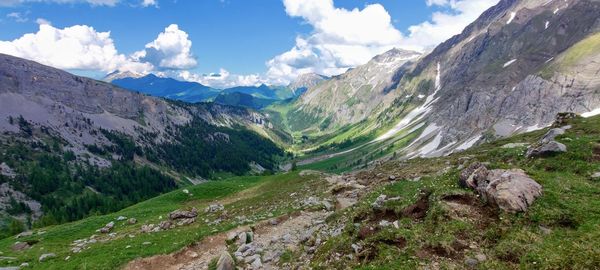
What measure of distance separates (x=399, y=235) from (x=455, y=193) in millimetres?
5804

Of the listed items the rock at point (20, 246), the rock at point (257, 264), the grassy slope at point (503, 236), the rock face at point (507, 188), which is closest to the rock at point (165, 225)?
the rock at point (20, 246)

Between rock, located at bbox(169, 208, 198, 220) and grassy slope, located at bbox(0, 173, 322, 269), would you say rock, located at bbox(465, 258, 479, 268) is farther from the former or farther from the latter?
rock, located at bbox(169, 208, 198, 220)

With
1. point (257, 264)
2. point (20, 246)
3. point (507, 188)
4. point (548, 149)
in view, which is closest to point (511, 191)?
point (507, 188)

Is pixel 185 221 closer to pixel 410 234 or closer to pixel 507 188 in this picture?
pixel 410 234

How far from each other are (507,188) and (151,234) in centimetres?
3622

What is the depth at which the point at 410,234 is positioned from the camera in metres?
21.4

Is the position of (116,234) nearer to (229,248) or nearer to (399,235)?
(229,248)

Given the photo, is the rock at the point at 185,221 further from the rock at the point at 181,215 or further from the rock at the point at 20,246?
the rock at the point at 20,246

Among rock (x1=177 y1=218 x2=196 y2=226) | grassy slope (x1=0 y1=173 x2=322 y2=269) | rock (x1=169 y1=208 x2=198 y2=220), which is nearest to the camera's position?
grassy slope (x1=0 y1=173 x2=322 y2=269)

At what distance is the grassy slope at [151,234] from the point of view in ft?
110

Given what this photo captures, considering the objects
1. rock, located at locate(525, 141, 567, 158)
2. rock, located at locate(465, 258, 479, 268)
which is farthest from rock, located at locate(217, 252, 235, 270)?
rock, located at locate(525, 141, 567, 158)

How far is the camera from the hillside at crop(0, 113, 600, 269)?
18781mm

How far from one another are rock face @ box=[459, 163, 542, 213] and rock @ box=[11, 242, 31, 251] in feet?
156

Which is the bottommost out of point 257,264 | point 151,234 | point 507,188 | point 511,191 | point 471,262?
point 151,234
